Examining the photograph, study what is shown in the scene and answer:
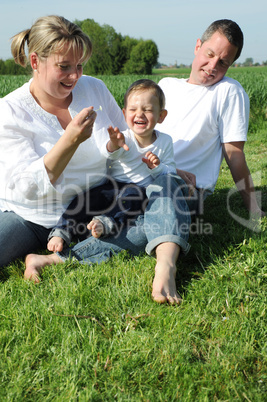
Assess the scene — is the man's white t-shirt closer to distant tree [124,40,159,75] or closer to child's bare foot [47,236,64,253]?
child's bare foot [47,236,64,253]

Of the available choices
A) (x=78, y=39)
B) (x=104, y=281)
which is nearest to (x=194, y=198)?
(x=104, y=281)

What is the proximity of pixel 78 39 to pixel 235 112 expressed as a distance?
1.51 metres

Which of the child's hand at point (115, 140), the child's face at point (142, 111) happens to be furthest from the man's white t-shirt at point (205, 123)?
the child's hand at point (115, 140)

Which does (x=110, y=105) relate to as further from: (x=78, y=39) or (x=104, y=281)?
(x=104, y=281)

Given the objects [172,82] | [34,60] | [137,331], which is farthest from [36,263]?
[172,82]

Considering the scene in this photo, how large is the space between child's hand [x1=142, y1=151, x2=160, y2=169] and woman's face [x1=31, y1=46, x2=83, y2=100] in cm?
71

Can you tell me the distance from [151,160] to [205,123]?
0.91 meters

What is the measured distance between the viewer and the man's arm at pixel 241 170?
3.50 meters

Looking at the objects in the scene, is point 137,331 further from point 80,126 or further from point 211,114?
point 211,114

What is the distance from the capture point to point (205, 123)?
344cm

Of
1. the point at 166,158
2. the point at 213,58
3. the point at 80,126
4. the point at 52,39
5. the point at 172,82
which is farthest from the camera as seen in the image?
the point at 172,82

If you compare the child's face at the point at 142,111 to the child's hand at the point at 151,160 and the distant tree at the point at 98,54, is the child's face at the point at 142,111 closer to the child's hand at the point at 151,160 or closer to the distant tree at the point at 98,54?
the child's hand at the point at 151,160

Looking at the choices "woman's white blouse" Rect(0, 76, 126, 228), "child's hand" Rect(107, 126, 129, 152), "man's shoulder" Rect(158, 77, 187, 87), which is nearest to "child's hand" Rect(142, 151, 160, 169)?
"child's hand" Rect(107, 126, 129, 152)

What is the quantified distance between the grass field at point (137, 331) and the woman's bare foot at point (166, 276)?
0.17ft
